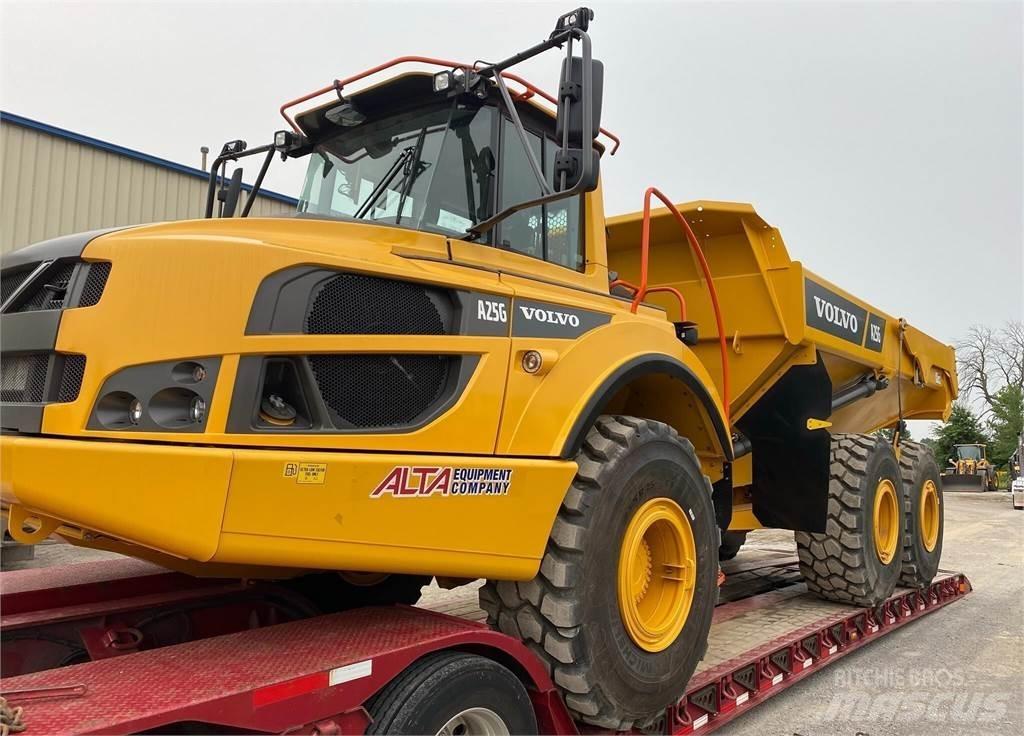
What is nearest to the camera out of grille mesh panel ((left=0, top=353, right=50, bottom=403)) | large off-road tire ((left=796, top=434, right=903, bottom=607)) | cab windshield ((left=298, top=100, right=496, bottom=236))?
grille mesh panel ((left=0, top=353, right=50, bottom=403))

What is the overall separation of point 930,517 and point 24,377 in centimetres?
784

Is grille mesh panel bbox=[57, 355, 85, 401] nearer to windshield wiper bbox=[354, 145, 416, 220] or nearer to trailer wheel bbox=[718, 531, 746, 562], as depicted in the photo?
windshield wiper bbox=[354, 145, 416, 220]

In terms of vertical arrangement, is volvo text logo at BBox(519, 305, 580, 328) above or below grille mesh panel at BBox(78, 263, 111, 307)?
above

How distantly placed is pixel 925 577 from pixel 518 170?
595cm

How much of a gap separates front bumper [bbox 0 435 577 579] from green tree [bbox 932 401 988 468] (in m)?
45.5

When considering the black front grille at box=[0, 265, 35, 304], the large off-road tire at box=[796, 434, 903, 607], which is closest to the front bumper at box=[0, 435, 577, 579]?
the black front grille at box=[0, 265, 35, 304]

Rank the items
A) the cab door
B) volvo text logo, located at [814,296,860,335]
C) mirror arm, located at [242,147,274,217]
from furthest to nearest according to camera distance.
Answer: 1. volvo text logo, located at [814,296,860,335]
2. mirror arm, located at [242,147,274,217]
3. the cab door

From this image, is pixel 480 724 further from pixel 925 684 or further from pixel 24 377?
pixel 925 684

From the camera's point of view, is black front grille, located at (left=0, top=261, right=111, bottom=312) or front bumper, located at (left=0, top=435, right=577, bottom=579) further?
black front grille, located at (left=0, top=261, right=111, bottom=312)

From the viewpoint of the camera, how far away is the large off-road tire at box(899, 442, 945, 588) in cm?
679

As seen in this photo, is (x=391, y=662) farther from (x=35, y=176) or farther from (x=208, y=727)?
(x=35, y=176)

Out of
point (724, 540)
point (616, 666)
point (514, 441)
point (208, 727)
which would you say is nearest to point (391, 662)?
point (208, 727)

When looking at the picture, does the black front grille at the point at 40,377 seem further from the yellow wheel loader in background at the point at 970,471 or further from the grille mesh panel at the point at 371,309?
the yellow wheel loader in background at the point at 970,471

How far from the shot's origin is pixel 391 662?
2504mm
